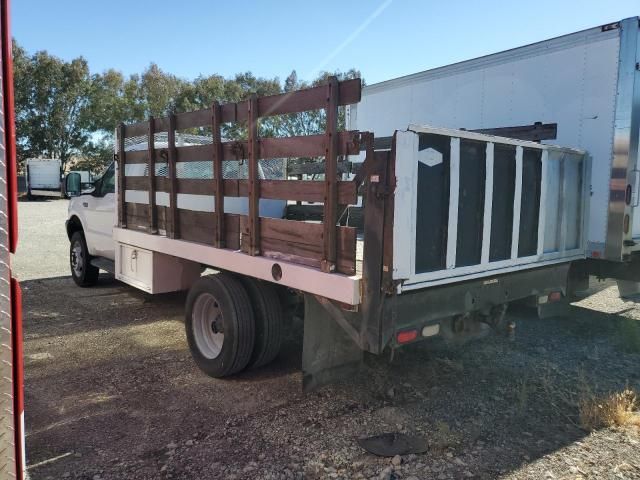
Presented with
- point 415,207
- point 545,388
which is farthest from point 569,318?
point 415,207

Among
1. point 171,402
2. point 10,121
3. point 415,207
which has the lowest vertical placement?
point 171,402

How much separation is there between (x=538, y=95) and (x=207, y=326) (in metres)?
4.21

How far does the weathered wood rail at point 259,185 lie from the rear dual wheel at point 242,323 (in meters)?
0.34

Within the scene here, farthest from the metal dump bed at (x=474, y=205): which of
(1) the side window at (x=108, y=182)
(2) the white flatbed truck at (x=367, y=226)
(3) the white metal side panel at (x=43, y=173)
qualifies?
(3) the white metal side panel at (x=43, y=173)

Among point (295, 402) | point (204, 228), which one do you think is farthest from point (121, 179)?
point (295, 402)

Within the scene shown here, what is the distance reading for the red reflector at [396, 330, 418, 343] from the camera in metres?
3.30

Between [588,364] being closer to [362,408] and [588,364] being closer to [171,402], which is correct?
[362,408]

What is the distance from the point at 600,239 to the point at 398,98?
3.20 metres

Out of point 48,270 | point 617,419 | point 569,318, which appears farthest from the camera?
point 48,270

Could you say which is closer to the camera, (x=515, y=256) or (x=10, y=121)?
(x=10, y=121)

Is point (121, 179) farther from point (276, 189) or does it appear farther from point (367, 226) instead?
point (367, 226)

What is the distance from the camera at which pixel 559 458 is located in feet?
10.4

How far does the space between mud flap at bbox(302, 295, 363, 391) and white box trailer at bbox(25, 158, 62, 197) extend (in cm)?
3333

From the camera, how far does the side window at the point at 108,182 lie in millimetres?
6922
